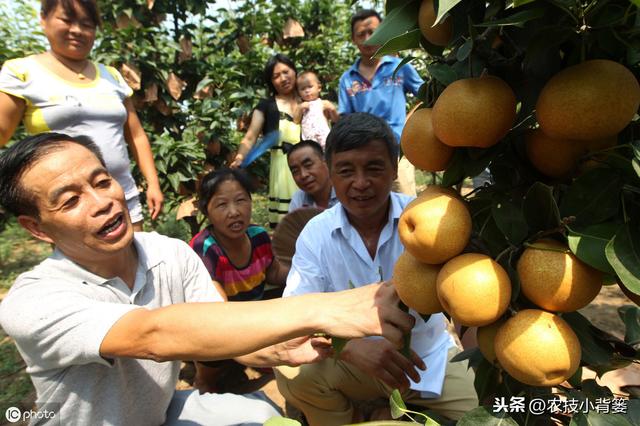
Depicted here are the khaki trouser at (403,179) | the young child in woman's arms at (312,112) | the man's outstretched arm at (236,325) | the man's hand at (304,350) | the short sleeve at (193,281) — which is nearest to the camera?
the man's outstretched arm at (236,325)

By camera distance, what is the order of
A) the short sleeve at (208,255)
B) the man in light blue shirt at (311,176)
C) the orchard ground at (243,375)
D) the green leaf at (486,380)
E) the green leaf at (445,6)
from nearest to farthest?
the green leaf at (445,6)
the green leaf at (486,380)
the orchard ground at (243,375)
the short sleeve at (208,255)
the man in light blue shirt at (311,176)

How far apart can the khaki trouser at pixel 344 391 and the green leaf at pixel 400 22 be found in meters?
1.47

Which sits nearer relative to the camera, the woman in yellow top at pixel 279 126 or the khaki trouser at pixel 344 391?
the khaki trouser at pixel 344 391

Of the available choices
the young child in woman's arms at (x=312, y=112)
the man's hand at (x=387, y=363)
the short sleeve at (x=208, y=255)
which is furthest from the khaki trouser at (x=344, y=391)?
the young child in woman's arms at (x=312, y=112)

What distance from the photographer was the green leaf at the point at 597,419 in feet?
2.46

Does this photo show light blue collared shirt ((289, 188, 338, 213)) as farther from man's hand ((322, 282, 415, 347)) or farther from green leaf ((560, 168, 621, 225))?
green leaf ((560, 168, 621, 225))

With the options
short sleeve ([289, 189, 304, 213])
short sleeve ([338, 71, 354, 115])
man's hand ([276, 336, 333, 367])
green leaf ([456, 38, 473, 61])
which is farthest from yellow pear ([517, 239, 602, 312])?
short sleeve ([338, 71, 354, 115])

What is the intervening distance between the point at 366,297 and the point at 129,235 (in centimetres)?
88

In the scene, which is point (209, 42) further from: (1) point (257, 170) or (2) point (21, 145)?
(2) point (21, 145)

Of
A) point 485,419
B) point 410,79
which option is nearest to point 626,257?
point 485,419

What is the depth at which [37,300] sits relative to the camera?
1.23 m

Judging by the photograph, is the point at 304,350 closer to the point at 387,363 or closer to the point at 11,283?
the point at 387,363

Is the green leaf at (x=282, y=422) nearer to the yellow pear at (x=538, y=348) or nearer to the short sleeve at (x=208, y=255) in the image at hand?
the yellow pear at (x=538, y=348)

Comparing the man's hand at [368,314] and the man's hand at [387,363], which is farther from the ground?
the man's hand at [368,314]
